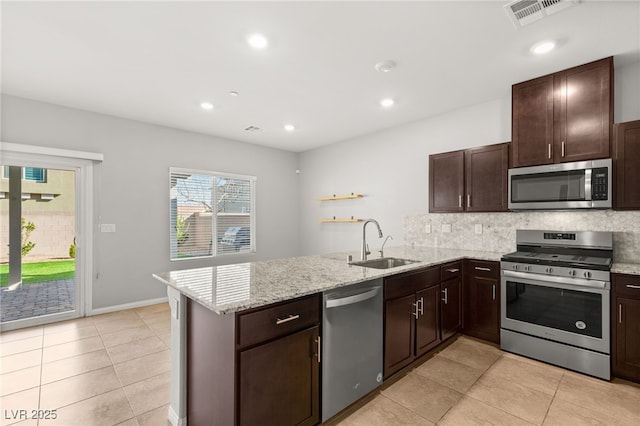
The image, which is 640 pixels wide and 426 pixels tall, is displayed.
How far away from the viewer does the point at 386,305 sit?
7.49 ft

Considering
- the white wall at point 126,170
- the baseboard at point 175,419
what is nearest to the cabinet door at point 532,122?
the baseboard at point 175,419

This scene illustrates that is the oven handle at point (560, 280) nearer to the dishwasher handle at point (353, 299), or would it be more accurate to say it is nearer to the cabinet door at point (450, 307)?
the cabinet door at point (450, 307)

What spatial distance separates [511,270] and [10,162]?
5.76 meters

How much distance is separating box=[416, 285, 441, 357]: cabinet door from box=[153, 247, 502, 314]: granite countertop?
290mm

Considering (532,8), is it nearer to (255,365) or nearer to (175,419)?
(255,365)

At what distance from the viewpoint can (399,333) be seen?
2424 millimetres

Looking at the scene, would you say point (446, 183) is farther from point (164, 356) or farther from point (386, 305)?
point (164, 356)

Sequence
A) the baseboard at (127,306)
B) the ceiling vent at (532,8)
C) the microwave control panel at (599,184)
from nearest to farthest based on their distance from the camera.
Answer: the ceiling vent at (532,8) → the microwave control panel at (599,184) → the baseboard at (127,306)


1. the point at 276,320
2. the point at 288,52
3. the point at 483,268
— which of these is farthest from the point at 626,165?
the point at 276,320

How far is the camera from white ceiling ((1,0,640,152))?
2.11 metres

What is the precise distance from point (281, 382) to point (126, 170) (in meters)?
4.07

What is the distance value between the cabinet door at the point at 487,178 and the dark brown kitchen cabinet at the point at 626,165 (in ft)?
2.79

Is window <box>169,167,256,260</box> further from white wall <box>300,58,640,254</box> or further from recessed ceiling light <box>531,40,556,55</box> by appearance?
recessed ceiling light <box>531,40,556,55</box>

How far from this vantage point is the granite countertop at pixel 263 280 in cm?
152
